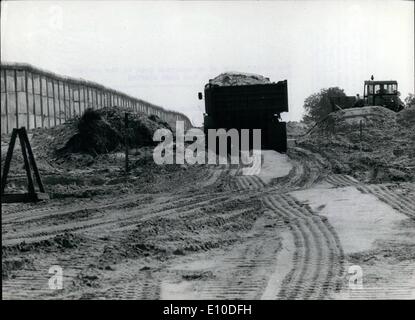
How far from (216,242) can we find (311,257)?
5.78 feet

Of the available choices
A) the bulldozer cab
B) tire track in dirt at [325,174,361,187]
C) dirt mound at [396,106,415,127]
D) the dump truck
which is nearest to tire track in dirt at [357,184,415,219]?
tire track in dirt at [325,174,361,187]

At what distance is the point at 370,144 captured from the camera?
27.0 m

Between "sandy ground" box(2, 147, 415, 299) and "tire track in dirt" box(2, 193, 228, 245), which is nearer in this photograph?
"sandy ground" box(2, 147, 415, 299)

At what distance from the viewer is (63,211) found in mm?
13508

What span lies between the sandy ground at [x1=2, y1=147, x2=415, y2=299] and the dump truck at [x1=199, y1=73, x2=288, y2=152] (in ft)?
27.0

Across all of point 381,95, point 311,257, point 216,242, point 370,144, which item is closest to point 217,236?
point 216,242

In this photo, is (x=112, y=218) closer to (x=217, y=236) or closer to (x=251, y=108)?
(x=217, y=236)

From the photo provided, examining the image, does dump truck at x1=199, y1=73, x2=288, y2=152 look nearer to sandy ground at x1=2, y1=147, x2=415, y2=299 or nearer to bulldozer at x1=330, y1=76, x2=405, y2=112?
sandy ground at x1=2, y1=147, x2=415, y2=299

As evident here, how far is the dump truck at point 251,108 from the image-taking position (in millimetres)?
25031

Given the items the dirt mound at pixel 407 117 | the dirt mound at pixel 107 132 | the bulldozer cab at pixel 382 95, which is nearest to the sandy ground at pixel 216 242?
the dirt mound at pixel 107 132

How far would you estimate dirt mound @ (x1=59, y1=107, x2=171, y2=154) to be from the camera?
84.3 ft

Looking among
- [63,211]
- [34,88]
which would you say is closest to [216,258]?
[63,211]
